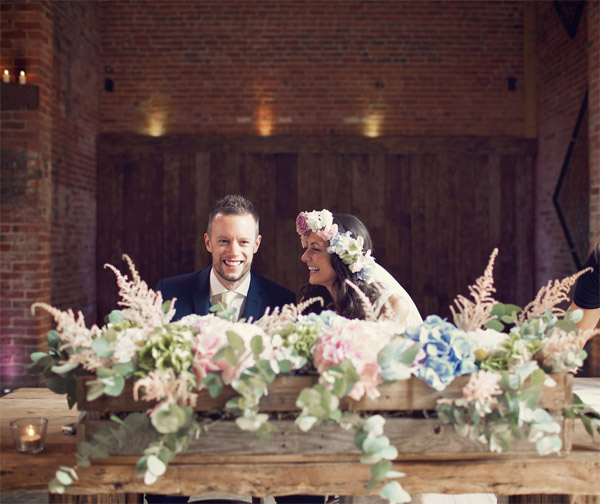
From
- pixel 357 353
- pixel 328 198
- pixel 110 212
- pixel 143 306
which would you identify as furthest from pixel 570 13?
pixel 143 306

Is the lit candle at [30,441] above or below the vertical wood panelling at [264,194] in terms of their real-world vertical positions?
below

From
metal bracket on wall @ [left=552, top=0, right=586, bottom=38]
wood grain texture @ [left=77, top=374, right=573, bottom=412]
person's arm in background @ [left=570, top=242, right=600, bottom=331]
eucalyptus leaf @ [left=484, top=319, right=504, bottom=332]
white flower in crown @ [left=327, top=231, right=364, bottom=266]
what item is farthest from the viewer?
metal bracket on wall @ [left=552, top=0, right=586, bottom=38]

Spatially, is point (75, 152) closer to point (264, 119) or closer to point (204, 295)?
point (264, 119)

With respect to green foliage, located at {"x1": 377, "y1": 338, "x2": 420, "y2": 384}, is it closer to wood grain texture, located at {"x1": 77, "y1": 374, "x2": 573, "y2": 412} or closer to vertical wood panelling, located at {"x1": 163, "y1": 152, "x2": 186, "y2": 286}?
wood grain texture, located at {"x1": 77, "y1": 374, "x2": 573, "y2": 412}

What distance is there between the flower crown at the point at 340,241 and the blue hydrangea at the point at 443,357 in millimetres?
1173

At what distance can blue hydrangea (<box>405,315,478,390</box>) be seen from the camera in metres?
1.22

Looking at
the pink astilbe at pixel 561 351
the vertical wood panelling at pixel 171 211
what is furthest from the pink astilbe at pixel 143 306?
the vertical wood panelling at pixel 171 211

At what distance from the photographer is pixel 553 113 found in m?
5.62

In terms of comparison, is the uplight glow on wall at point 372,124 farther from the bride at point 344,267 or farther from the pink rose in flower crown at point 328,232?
the pink rose in flower crown at point 328,232

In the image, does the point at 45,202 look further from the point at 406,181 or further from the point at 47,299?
the point at 406,181

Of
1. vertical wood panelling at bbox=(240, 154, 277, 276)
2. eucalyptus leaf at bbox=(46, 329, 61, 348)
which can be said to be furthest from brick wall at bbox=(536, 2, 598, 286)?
eucalyptus leaf at bbox=(46, 329, 61, 348)

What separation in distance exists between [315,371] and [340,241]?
124 cm

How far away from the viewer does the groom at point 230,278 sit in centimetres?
223

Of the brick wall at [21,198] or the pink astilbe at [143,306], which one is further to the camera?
the brick wall at [21,198]
